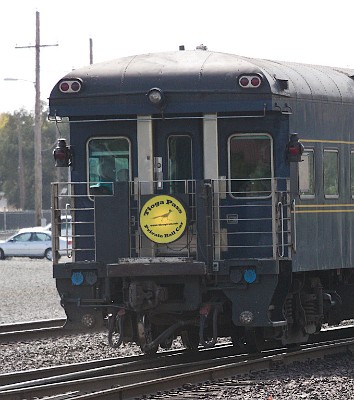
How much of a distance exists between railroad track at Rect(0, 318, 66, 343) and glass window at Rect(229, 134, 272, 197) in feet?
13.9

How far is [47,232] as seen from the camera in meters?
48.2

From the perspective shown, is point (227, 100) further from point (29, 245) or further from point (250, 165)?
point (29, 245)

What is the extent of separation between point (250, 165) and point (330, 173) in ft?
4.90

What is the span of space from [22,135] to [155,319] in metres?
91.8

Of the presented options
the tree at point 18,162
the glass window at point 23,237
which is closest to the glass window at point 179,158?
the glass window at point 23,237

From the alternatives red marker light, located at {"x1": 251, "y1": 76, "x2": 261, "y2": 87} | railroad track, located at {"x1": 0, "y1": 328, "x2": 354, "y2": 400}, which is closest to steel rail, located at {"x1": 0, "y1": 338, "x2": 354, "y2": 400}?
railroad track, located at {"x1": 0, "y1": 328, "x2": 354, "y2": 400}

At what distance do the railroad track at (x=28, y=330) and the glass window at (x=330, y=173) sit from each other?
4.30 metres

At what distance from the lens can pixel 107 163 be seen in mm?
14656

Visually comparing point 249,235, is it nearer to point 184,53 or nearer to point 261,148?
point 261,148

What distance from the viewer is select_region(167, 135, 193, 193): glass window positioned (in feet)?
47.2

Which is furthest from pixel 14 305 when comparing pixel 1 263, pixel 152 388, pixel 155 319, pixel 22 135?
pixel 22 135

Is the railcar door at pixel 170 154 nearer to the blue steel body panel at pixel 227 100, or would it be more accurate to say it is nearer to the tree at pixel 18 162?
the blue steel body panel at pixel 227 100

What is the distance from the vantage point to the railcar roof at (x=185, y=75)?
1409 centimetres

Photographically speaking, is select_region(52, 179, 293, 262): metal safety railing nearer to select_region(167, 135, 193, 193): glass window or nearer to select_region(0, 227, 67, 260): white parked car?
select_region(167, 135, 193, 193): glass window
